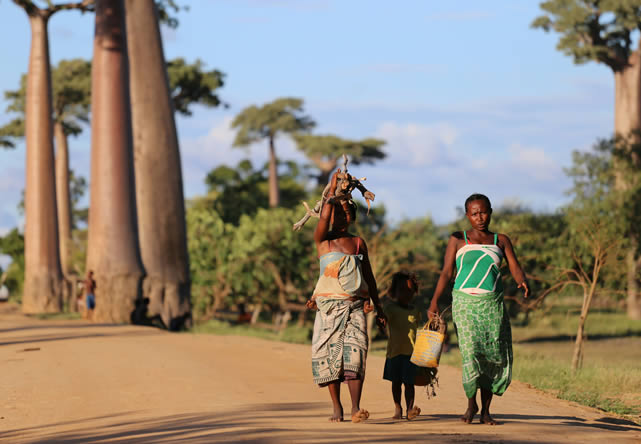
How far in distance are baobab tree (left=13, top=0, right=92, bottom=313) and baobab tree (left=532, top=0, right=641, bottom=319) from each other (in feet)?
79.3

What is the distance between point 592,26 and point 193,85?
19.5m

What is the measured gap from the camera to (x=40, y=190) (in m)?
33.0

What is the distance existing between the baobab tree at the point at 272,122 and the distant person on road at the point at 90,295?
35.9 metres

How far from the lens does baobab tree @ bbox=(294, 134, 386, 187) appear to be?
5581 centimetres

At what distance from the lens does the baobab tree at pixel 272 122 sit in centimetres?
5969

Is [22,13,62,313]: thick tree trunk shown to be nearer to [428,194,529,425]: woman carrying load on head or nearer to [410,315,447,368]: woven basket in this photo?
[410,315,447,368]: woven basket

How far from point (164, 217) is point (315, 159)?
34894 millimetres

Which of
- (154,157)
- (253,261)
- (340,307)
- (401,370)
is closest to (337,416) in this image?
(401,370)

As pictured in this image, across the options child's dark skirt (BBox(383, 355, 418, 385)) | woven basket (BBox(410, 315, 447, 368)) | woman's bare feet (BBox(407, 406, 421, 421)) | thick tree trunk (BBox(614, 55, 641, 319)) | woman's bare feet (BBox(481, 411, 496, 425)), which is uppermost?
thick tree trunk (BBox(614, 55, 641, 319))

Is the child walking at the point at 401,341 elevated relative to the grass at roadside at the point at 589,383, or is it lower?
elevated

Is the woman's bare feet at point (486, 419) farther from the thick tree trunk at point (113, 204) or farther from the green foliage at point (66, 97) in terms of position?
the green foliage at point (66, 97)

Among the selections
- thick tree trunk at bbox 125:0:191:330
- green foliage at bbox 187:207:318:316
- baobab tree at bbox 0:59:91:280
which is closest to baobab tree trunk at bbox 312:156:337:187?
baobab tree at bbox 0:59:91:280

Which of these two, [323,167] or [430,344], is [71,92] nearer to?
[323,167]

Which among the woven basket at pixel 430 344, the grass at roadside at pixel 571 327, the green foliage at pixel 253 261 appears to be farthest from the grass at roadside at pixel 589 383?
the grass at roadside at pixel 571 327
